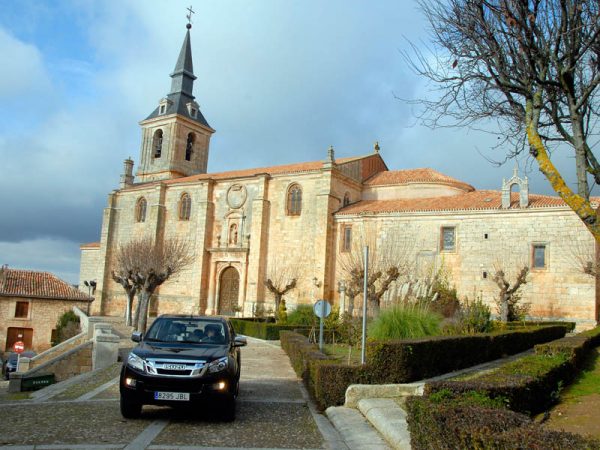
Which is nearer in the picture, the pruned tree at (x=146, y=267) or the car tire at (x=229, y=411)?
the car tire at (x=229, y=411)

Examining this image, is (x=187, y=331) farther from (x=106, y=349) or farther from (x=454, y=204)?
(x=454, y=204)

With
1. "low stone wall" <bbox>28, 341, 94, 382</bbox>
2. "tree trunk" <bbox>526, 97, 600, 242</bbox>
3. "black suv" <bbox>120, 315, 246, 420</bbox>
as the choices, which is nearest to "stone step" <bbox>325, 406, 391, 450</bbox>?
"black suv" <bbox>120, 315, 246, 420</bbox>

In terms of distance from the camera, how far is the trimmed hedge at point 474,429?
363 centimetres

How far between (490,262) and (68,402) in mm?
22831

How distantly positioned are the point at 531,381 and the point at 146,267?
23.8 m

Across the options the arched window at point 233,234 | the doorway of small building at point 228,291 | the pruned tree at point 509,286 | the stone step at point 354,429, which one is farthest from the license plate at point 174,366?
the arched window at point 233,234

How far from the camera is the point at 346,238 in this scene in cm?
3281

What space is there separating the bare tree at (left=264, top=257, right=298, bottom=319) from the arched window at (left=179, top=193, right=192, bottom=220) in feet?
28.9

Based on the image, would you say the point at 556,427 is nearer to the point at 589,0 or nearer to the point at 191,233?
the point at 589,0

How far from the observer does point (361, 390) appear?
884cm

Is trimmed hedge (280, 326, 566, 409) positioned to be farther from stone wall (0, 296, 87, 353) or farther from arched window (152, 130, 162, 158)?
arched window (152, 130, 162, 158)

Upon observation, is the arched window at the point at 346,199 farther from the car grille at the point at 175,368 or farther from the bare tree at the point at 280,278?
the car grille at the point at 175,368

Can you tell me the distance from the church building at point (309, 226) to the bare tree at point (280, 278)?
14 cm

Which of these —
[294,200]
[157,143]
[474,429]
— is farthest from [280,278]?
[474,429]
